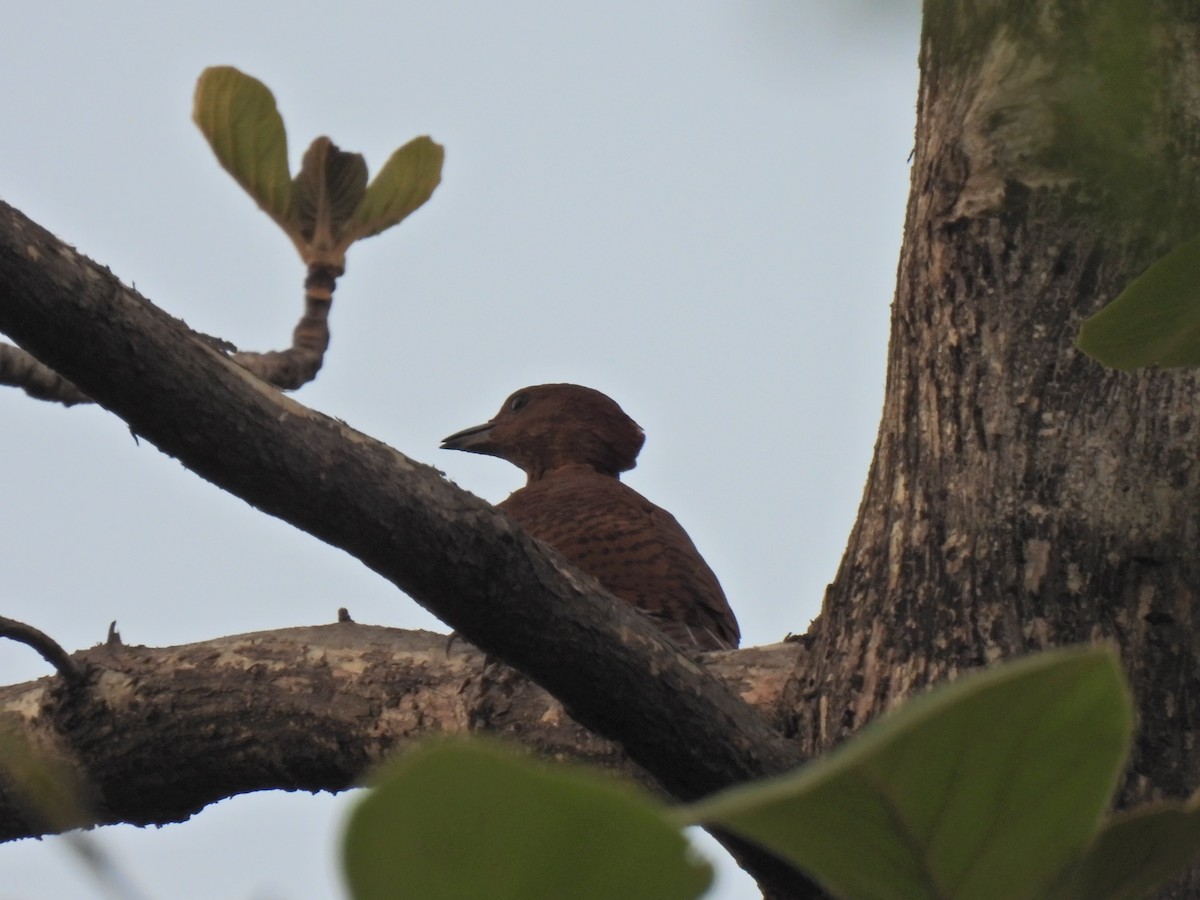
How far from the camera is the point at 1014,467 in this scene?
232 centimetres

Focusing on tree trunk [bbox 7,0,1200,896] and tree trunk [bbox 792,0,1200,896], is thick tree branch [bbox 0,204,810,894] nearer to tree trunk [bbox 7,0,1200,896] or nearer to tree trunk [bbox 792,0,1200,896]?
tree trunk [bbox 7,0,1200,896]

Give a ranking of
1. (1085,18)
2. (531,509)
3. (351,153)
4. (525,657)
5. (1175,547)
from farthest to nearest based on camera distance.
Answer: (531,509) → (351,153) → (1175,547) → (525,657) → (1085,18)

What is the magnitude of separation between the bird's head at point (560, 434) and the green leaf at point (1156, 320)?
4516 millimetres

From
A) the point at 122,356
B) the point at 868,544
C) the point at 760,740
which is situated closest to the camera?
the point at 122,356

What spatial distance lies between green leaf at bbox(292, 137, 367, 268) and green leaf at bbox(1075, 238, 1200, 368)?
2465 millimetres

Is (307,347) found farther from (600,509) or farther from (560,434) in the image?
(560,434)

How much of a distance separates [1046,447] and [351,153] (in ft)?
5.44

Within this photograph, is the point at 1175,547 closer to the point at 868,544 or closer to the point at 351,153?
the point at 868,544

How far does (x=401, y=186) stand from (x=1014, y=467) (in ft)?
4.98

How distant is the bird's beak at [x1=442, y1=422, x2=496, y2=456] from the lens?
5.63m

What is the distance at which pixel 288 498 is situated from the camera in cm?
163

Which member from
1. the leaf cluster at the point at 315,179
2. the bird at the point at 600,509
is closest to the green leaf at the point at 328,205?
the leaf cluster at the point at 315,179

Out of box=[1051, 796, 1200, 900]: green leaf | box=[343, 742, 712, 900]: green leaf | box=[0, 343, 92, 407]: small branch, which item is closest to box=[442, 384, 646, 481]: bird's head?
box=[0, 343, 92, 407]: small branch

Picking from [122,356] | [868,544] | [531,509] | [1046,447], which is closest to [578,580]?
[122,356]
